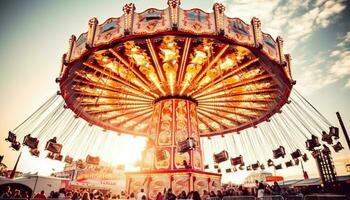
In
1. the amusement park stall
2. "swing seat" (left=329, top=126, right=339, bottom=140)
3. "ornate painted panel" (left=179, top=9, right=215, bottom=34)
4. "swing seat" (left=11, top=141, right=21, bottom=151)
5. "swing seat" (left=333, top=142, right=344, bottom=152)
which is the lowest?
the amusement park stall

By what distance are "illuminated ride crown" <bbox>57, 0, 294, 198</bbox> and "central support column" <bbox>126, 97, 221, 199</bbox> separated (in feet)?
0.15

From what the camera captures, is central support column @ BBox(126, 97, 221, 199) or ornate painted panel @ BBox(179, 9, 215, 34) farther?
central support column @ BBox(126, 97, 221, 199)

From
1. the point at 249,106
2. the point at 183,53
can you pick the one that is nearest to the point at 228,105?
the point at 249,106

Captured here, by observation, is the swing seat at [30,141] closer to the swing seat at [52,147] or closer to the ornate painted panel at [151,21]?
the swing seat at [52,147]

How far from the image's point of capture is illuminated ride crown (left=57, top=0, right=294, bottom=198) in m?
9.02

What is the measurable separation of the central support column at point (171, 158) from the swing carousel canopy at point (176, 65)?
878 mm

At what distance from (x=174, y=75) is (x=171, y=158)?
4.25 meters

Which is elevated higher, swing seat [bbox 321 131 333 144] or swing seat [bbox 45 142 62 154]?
swing seat [bbox 321 131 333 144]

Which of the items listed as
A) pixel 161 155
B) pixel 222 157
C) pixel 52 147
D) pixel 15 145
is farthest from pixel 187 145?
pixel 15 145

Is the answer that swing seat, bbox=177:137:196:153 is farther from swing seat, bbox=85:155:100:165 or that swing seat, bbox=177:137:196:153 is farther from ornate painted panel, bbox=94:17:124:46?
swing seat, bbox=85:155:100:165

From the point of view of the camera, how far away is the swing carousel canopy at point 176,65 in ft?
29.4

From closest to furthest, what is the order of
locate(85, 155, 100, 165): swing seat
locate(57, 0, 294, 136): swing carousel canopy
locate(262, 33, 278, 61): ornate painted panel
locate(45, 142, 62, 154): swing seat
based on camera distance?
locate(57, 0, 294, 136): swing carousel canopy → locate(262, 33, 278, 61): ornate painted panel → locate(45, 142, 62, 154): swing seat → locate(85, 155, 100, 165): swing seat

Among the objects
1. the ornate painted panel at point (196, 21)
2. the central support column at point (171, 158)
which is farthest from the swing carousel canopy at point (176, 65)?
the central support column at point (171, 158)

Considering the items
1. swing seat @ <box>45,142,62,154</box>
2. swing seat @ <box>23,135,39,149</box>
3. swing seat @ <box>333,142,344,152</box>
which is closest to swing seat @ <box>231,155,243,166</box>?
swing seat @ <box>333,142,344,152</box>
